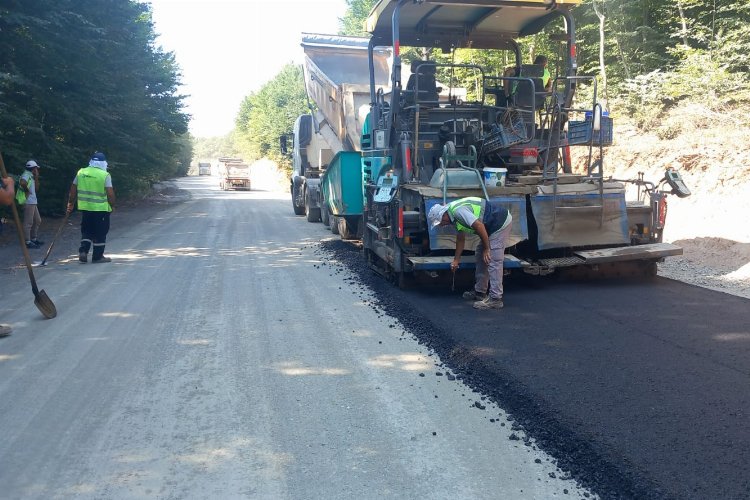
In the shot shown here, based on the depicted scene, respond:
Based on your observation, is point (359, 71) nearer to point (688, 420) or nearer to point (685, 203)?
point (685, 203)

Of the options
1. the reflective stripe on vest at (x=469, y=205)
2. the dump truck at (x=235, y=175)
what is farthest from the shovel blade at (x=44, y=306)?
the dump truck at (x=235, y=175)

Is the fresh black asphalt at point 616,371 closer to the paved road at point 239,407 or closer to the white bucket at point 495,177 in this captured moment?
the paved road at point 239,407

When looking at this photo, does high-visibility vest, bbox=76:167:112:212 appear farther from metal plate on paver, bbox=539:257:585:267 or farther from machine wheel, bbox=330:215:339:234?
metal plate on paver, bbox=539:257:585:267

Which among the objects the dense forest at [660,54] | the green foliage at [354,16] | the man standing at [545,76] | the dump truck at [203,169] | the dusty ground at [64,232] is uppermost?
the green foliage at [354,16]

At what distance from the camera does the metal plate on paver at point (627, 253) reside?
6.99 metres

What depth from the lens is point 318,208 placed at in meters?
15.3

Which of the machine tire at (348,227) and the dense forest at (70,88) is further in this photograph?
the machine tire at (348,227)

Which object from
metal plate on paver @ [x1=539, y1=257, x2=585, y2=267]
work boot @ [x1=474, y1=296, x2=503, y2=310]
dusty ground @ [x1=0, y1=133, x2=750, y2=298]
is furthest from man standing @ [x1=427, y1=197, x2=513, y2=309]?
dusty ground @ [x1=0, y1=133, x2=750, y2=298]

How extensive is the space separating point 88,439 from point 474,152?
18.0 feet

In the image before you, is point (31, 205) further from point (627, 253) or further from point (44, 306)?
point (627, 253)

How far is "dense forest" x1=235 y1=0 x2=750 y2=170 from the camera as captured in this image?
13.3 meters

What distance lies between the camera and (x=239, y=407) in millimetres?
4066

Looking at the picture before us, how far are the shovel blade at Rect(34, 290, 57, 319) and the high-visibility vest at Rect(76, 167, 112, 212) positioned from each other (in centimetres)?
353

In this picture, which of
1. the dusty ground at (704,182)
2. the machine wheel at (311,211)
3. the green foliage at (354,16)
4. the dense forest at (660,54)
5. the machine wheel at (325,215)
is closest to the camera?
the dusty ground at (704,182)
